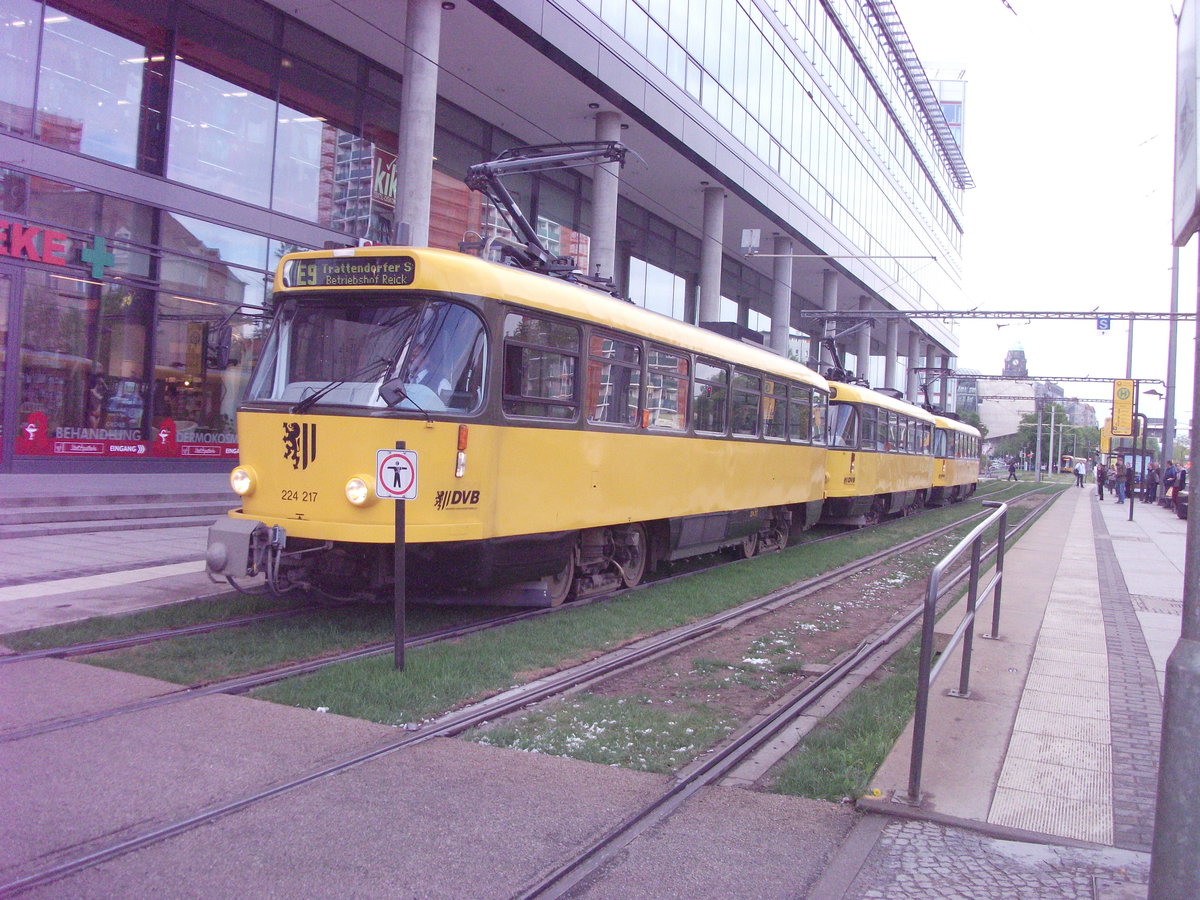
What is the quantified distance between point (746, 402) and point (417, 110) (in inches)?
339

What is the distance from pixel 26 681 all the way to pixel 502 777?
331 centimetres

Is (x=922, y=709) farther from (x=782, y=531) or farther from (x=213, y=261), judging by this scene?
(x=213, y=261)

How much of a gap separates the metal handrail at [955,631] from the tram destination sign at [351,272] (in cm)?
457

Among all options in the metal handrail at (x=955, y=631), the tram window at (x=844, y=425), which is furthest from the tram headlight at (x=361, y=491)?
the tram window at (x=844, y=425)

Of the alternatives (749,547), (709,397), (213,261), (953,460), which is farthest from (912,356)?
(709,397)

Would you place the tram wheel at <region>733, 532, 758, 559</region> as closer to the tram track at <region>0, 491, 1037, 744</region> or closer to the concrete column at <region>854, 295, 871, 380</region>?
the tram track at <region>0, 491, 1037, 744</region>

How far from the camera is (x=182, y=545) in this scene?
11.9m

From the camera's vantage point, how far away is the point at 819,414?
55.6 ft

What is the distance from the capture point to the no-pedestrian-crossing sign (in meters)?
6.64

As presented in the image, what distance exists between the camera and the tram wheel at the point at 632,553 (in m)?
10.6

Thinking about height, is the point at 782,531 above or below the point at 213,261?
below

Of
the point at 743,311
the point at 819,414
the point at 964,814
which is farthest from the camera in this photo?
the point at 743,311

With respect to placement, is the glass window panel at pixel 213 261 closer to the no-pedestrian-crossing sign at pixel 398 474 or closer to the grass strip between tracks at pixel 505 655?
the grass strip between tracks at pixel 505 655

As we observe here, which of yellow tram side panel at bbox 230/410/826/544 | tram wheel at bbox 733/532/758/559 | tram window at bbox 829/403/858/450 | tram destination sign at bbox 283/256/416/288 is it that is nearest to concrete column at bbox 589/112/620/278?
tram window at bbox 829/403/858/450
